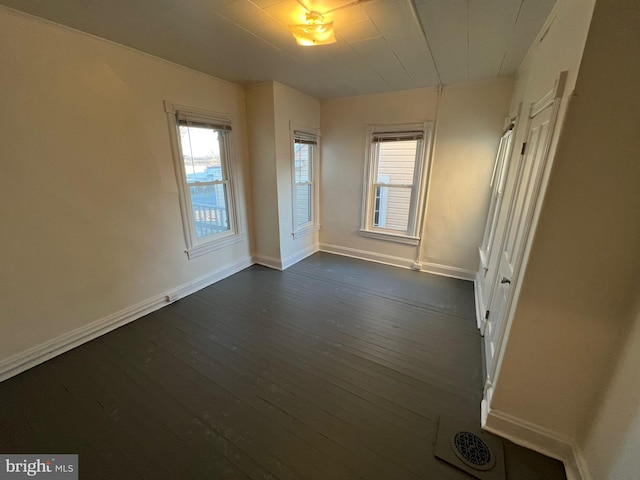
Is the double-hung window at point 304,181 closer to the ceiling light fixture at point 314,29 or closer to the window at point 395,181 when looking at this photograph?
the window at point 395,181

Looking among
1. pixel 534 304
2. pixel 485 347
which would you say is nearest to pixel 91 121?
pixel 534 304

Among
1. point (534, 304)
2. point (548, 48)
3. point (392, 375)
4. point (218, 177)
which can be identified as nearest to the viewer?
point (534, 304)

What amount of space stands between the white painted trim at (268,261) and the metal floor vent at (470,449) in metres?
2.67

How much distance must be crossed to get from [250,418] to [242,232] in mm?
2516

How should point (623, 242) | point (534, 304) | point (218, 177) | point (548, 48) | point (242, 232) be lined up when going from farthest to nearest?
point (242, 232), point (218, 177), point (548, 48), point (534, 304), point (623, 242)

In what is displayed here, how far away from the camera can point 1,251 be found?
5.84 feet

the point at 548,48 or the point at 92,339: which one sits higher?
the point at 548,48

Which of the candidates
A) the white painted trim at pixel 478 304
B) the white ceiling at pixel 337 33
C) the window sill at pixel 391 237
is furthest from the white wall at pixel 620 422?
the window sill at pixel 391 237

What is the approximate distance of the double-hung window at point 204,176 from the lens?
2.72m

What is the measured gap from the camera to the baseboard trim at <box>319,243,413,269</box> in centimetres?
391

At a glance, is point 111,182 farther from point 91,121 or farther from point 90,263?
point 90,263

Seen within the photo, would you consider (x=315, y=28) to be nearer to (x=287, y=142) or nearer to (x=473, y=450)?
(x=287, y=142)

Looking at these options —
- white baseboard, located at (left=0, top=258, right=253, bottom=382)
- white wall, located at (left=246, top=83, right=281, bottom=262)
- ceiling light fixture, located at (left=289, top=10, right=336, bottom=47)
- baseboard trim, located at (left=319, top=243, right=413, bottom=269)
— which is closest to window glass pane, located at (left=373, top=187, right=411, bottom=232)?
Result: baseboard trim, located at (left=319, top=243, right=413, bottom=269)

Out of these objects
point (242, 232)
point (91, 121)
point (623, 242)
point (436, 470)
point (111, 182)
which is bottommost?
point (436, 470)
